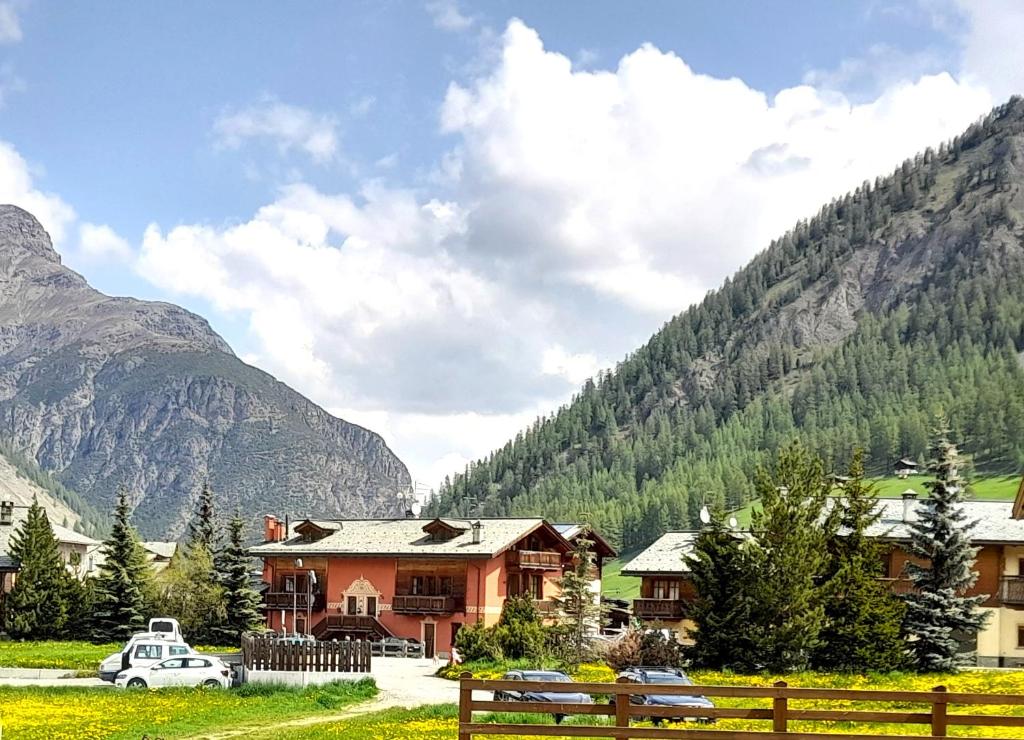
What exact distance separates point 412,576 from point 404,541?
141 inches

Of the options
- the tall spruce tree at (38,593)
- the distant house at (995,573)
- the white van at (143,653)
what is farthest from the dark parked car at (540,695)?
the tall spruce tree at (38,593)

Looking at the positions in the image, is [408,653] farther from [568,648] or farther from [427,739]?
[427,739]

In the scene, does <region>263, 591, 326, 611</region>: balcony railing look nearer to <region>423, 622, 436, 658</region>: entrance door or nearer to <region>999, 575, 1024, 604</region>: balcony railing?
<region>423, 622, 436, 658</region>: entrance door

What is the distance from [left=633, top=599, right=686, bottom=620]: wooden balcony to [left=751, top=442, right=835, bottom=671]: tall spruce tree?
22268 millimetres

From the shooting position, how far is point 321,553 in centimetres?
7950

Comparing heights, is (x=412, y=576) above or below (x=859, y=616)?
above

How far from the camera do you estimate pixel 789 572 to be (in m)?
49.8

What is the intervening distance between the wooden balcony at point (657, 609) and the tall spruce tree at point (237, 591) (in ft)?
80.2

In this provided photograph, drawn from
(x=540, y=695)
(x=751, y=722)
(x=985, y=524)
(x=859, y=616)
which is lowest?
(x=751, y=722)

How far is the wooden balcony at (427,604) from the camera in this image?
244 ft

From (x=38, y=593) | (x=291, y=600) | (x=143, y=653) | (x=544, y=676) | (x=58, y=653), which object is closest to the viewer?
(x=544, y=676)

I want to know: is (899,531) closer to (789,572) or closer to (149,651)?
(789,572)

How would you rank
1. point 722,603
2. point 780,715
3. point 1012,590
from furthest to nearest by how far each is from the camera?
point 1012,590, point 722,603, point 780,715

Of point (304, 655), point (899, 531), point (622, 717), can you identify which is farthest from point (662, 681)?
point (899, 531)
